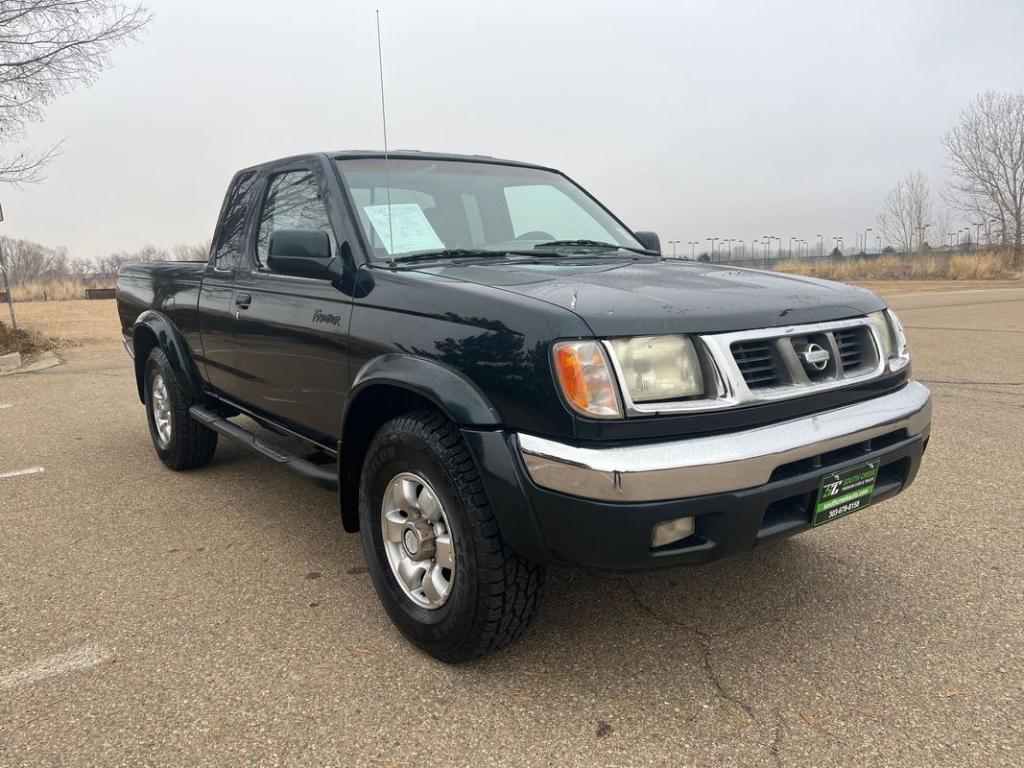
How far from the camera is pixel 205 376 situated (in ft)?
13.9

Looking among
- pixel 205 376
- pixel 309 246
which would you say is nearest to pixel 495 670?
pixel 309 246

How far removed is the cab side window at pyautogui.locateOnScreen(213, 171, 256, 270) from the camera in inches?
155

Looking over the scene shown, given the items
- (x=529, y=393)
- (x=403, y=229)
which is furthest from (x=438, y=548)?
(x=403, y=229)

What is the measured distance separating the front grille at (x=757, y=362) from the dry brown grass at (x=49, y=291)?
103ft

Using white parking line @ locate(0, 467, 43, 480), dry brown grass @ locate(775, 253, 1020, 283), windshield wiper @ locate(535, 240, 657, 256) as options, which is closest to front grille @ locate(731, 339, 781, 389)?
windshield wiper @ locate(535, 240, 657, 256)

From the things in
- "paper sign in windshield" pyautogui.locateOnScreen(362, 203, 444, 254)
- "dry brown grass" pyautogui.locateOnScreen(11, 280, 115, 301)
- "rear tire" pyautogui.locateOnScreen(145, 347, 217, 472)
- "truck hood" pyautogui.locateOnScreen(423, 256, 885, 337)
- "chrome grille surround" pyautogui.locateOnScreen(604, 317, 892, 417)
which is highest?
"dry brown grass" pyautogui.locateOnScreen(11, 280, 115, 301)

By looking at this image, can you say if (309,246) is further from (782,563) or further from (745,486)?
(782,563)

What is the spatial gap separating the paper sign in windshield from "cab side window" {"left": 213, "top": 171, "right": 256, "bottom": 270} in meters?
1.18

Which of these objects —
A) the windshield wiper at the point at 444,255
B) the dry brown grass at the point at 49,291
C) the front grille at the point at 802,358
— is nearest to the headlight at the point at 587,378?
the front grille at the point at 802,358

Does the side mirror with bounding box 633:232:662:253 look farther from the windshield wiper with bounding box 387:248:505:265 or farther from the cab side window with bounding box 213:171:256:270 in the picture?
the cab side window with bounding box 213:171:256:270

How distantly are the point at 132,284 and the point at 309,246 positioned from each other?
3.05 metres

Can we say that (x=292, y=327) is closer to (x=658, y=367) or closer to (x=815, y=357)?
(x=658, y=367)

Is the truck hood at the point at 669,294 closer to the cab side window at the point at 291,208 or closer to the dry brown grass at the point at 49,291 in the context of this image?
the cab side window at the point at 291,208

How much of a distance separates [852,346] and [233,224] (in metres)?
Result: 3.19
